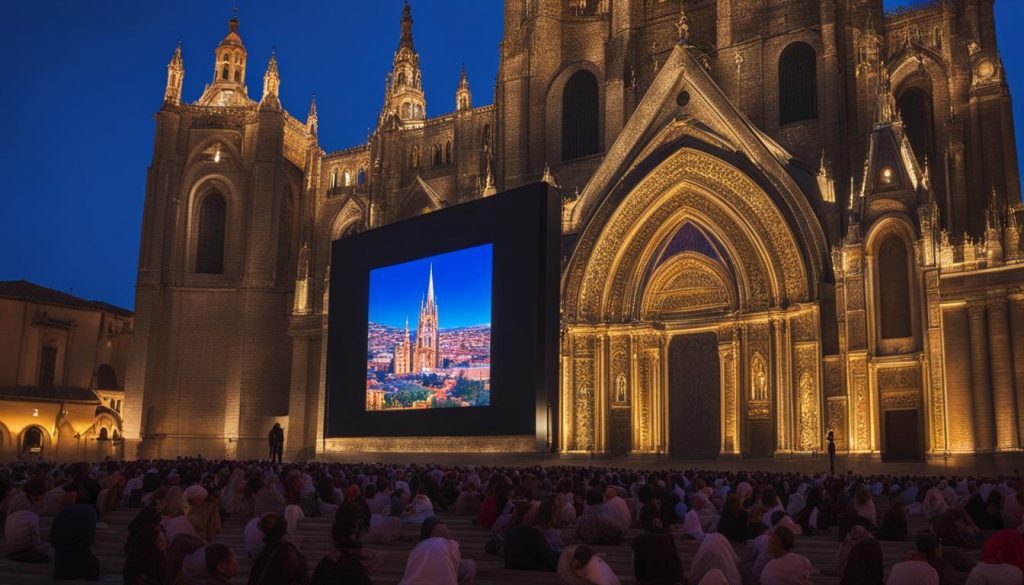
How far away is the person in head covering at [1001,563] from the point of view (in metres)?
7.70

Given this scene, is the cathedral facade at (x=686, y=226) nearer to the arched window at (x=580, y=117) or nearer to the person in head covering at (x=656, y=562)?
the arched window at (x=580, y=117)

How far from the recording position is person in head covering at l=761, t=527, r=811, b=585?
8.01 m

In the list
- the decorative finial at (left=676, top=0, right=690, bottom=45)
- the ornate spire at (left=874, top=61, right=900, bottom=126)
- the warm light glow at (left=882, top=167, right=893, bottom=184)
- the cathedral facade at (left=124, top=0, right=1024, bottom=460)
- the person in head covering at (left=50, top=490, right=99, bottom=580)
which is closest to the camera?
the person in head covering at (left=50, top=490, right=99, bottom=580)

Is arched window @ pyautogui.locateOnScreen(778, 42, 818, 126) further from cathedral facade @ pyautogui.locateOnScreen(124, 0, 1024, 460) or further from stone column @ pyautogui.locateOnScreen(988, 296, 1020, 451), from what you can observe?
stone column @ pyautogui.locateOnScreen(988, 296, 1020, 451)

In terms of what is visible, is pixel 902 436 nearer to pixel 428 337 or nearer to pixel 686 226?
pixel 686 226

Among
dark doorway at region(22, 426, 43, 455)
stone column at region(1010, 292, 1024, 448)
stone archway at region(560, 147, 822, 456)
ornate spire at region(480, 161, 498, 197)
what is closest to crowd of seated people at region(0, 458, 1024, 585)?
stone column at region(1010, 292, 1024, 448)

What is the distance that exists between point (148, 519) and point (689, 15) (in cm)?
3551

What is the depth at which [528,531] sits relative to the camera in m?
10.5

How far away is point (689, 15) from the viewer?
40.1 m

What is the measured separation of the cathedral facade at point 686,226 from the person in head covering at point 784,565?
22.1m

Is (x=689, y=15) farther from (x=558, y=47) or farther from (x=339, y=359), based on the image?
(x=339, y=359)

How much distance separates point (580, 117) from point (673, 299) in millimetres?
9359

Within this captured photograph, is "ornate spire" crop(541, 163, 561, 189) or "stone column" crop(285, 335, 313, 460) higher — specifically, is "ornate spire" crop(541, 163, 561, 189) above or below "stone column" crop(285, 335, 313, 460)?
above

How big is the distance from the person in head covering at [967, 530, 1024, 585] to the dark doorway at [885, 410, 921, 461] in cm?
2280
